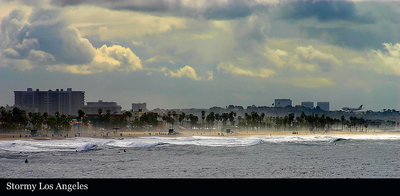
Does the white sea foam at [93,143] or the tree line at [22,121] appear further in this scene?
the tree line at [22,121]

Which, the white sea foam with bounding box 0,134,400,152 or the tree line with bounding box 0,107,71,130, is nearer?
the white sea foam with bounding box 0,134,400,152

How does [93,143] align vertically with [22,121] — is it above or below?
below

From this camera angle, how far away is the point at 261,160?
6388cm

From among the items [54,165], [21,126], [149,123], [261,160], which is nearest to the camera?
[54,165]

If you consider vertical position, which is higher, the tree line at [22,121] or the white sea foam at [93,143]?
the tree line at [22,121]

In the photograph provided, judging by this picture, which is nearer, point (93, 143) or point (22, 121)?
point (93, 143)

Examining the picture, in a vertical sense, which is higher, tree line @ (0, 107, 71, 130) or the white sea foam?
tree line @ (0, 107, 71, 130)

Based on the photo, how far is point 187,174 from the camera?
47781 mm
